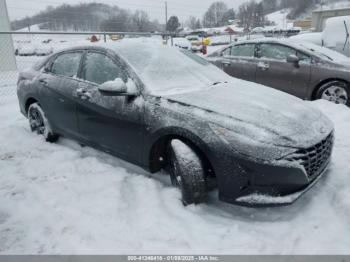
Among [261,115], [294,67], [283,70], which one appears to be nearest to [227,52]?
[283,70]

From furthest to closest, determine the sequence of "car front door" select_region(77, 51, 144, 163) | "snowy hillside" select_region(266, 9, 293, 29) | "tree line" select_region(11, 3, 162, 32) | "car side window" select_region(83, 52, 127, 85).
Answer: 1. "snowy hillside" select_region(266, 9, 293, 29)
2. "tree line" select_region(11, 3, 162, 32)
3. "car side window" select_region(83, 52, 127, 85)
4. "car front door" select_region(77, 51, 144, 163)

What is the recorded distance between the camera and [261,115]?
109 inches

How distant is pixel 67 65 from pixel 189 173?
248cm

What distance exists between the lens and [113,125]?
3.43 m

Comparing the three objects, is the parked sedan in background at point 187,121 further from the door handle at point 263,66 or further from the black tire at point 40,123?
the door handle at point 263,66

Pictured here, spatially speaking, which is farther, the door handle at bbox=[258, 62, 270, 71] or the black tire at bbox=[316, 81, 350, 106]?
the door handle at bbox=[258, 62, 270, 71]

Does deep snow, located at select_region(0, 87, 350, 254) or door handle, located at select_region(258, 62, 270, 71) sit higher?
door handle, located at select_region(258, 62, 270, 71)

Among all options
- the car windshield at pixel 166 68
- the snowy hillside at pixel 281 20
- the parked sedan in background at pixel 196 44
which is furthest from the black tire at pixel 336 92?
the snowy hillside at pixel 281 20

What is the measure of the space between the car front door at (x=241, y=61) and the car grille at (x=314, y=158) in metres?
4.26

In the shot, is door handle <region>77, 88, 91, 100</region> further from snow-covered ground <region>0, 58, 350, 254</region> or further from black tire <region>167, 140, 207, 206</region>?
black tire <region>167, 140, 207, 206</region>

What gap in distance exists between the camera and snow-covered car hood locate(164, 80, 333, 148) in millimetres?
2574

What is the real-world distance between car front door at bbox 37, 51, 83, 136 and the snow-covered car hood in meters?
1.54

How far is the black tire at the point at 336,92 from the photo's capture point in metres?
5.85

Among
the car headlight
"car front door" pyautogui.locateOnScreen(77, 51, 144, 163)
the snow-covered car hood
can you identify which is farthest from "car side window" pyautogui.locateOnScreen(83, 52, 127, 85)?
the car headlight
